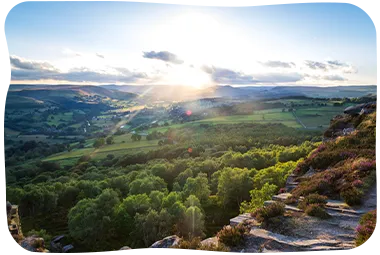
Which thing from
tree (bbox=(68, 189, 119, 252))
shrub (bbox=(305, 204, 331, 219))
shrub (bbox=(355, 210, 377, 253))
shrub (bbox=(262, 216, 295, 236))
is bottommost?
tree (bbox=(68, 189, 119, 252))

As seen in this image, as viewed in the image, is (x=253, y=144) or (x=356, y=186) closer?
(x=356, y=186)

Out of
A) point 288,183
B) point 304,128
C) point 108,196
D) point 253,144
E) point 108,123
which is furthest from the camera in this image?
point 108,123

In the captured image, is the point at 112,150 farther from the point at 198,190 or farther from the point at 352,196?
the point at 352,196

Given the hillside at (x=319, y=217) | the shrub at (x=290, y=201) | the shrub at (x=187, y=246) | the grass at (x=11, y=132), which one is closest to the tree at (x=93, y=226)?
the hillside at (x=319, y=217)

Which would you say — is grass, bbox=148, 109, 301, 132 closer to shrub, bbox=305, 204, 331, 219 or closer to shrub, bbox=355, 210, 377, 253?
shrub, bbox=305, 204, 331, 219

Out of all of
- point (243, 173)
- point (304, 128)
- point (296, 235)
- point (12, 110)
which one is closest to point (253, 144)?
point (304, 128)

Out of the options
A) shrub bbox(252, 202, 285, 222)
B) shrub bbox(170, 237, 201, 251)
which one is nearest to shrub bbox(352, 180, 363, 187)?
shrub bbox(252, 202, 285, 222)

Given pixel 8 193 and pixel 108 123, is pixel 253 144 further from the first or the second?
pixel 108 123
